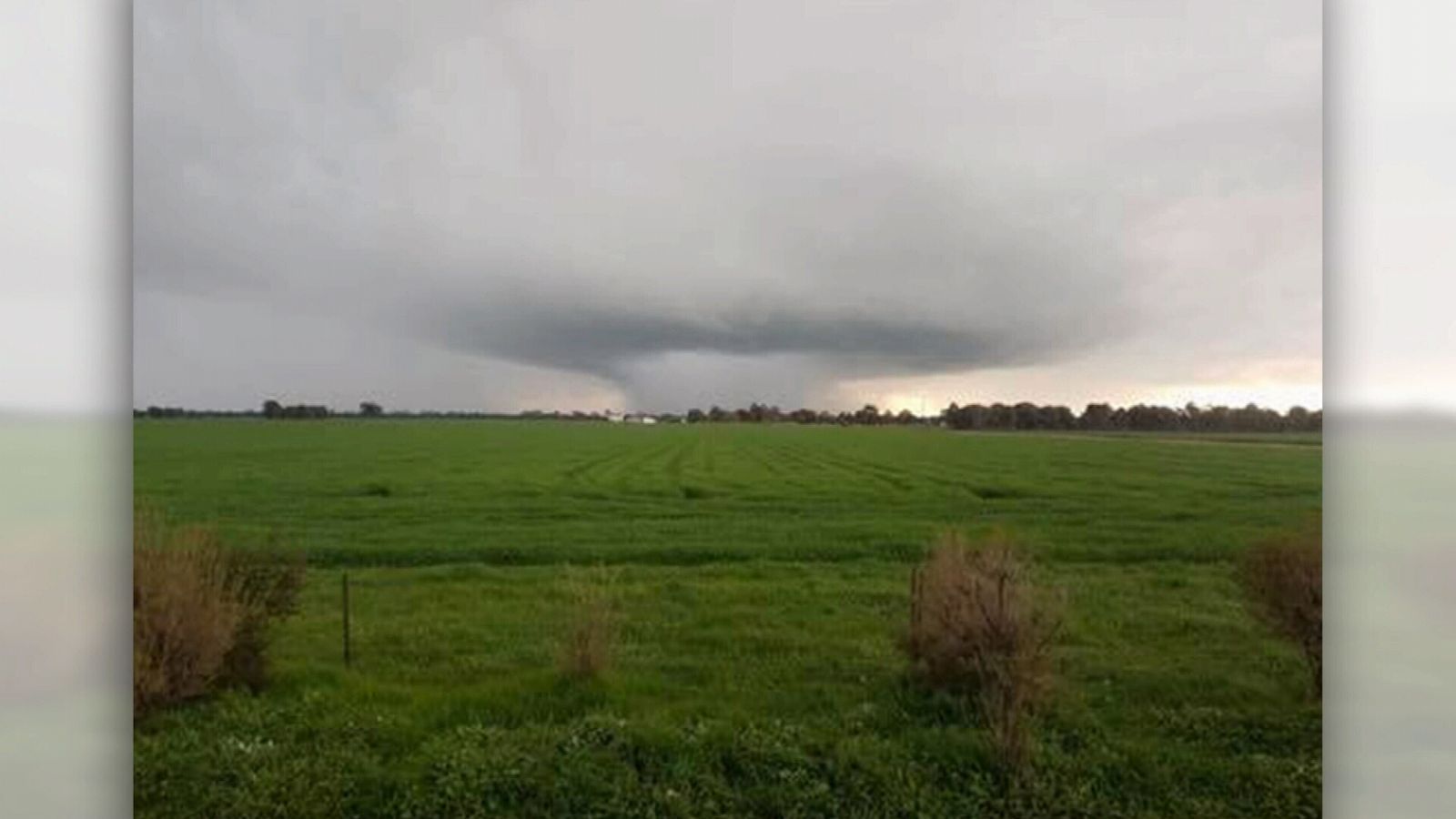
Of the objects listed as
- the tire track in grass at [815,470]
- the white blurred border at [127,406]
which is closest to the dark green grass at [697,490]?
the tire track in grass at [815,470]

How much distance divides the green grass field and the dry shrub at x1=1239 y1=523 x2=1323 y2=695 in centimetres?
5

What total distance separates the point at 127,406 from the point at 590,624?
1.51 m

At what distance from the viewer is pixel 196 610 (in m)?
4.07

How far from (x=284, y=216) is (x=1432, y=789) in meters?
Answer: 3.82

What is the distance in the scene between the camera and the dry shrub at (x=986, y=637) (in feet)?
13.3

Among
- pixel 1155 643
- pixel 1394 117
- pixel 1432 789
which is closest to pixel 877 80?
pixel 1394 117

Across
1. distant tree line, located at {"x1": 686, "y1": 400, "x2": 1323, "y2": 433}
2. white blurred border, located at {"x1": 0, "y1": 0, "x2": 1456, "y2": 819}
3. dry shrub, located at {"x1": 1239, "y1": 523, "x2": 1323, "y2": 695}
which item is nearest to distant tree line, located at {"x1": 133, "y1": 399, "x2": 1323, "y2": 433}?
distant tree line, located at {"x1": 686, "y1": 400, "x2": 1323, "y2": 433}

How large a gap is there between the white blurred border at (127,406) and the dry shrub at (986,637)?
913 mm

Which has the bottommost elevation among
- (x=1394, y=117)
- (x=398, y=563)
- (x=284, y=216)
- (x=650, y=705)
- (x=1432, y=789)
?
(x=1432, y=789)

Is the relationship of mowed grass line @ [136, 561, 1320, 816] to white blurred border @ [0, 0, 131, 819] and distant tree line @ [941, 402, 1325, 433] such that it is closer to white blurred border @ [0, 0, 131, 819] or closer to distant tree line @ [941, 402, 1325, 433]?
white blurred border @ [0, 0, 131, 819]

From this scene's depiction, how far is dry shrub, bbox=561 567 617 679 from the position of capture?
163 inches

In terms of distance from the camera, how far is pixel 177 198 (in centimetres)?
414

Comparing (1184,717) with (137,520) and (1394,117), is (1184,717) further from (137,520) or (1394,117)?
(137,520)

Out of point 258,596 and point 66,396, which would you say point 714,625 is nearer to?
point 258,596
